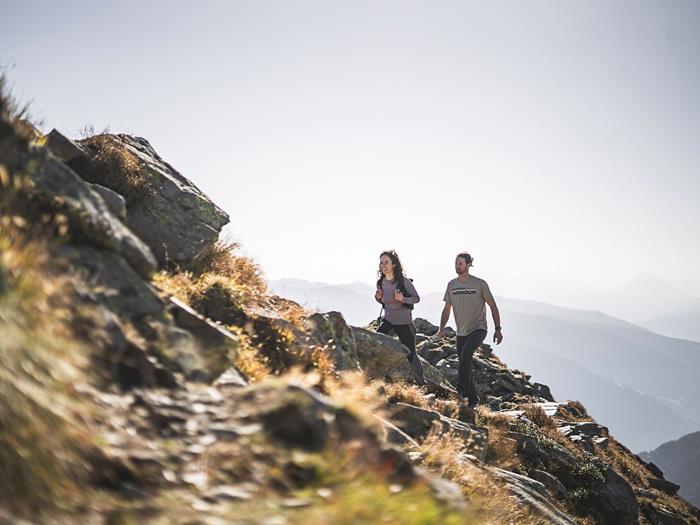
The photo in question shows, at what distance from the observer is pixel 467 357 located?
12961 millimetres

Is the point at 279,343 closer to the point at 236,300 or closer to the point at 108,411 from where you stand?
the point at 236,300

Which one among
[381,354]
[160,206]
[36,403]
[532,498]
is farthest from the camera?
[381,354]

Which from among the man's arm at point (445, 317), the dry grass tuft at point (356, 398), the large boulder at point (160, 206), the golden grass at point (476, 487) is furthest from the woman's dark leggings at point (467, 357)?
the large boulder at point (160, 206)

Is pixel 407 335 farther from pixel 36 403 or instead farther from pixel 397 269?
pixel 36 403

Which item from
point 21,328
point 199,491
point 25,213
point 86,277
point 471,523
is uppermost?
point 25,213

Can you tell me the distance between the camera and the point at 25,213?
4324mm

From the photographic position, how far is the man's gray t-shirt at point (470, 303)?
13.0 metres

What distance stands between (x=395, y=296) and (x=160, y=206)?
6430 mm

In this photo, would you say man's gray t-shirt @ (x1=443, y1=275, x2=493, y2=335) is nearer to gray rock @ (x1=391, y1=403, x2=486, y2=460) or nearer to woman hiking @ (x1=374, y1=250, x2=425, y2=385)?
woman hiking @ (x1=374, y1=250, x2=425, y2=385)

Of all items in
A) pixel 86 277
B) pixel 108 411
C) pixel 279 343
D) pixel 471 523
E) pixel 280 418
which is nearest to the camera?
pixel 108 411

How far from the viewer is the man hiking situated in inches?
509

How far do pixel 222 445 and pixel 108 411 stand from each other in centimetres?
76

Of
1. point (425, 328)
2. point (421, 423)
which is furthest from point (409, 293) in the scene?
point (425, 328)

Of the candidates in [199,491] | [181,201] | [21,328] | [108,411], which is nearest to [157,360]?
[108,411]
